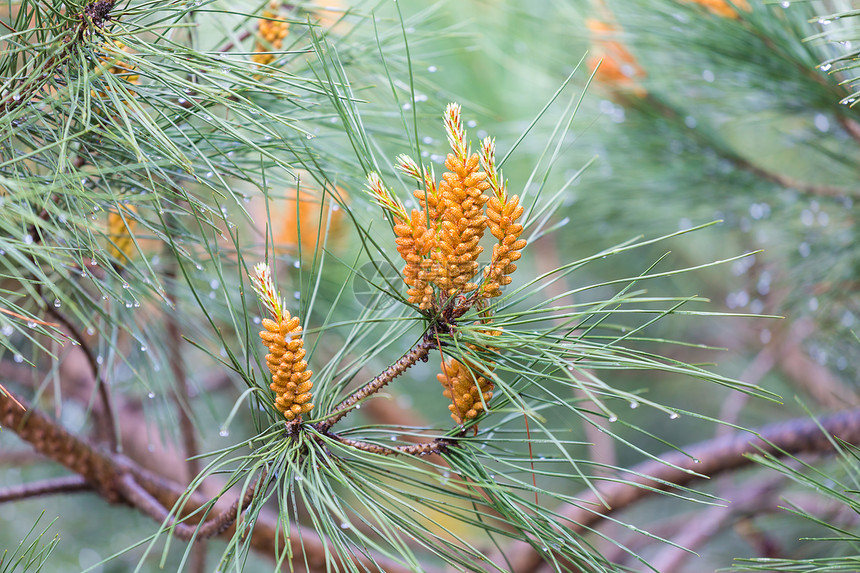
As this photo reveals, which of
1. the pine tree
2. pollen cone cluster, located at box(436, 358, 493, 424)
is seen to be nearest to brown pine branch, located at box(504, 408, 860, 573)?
the pine tree

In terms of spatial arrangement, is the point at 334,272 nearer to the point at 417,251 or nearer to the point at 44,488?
the point at 44,488

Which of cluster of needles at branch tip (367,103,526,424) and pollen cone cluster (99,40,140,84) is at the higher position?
pollen cone cluster (99,40,140,84)

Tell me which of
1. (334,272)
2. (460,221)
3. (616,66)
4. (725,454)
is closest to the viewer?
(460,221)

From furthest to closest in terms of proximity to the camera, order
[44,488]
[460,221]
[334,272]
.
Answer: [334,272] < [44,488] < [460,221]

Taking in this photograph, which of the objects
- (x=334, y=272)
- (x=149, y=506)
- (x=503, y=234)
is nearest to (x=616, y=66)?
(x=334, y=272)

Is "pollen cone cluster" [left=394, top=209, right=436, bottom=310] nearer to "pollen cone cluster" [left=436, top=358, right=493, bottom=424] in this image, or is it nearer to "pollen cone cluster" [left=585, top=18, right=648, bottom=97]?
"pollen cone cluster" [left=436, top=358, right=493, bottom=424]

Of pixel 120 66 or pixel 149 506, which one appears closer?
pixel 120 66

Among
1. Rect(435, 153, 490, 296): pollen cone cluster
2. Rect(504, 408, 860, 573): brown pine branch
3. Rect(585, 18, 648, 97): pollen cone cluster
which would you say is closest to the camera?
Rect(435, 153, 490, 296): pollen cone cluster

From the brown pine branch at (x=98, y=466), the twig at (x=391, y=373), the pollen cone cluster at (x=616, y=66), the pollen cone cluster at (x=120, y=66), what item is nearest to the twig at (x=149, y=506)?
the brown pine branch at (x=98, y=466)
